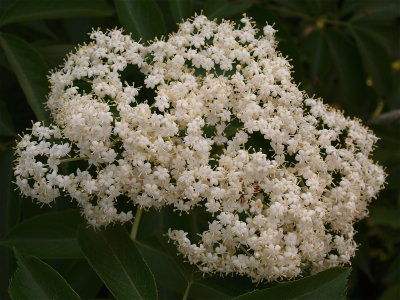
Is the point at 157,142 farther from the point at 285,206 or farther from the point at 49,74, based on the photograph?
the point at 49,74

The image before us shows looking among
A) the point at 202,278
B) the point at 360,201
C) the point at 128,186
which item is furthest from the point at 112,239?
the point at 360,201

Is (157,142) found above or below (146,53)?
below

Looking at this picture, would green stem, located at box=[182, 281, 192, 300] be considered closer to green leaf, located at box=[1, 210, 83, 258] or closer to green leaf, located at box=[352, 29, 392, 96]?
green leaf, located at box=[1, 210, 83, 258]

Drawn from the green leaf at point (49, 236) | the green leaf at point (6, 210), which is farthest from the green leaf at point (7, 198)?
the green leaf at point (49, 236)

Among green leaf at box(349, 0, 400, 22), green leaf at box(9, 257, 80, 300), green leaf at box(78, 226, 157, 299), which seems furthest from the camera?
green leaf at box(349, 0, 400, 22)

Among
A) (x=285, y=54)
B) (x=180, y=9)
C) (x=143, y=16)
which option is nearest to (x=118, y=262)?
(x=143, y=16)

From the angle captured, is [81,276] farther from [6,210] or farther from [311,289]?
[311,289]

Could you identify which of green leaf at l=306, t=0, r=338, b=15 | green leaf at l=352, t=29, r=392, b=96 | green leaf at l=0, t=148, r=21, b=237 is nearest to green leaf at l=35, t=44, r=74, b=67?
green leaf at l=0, t=148, r=21, b=237
